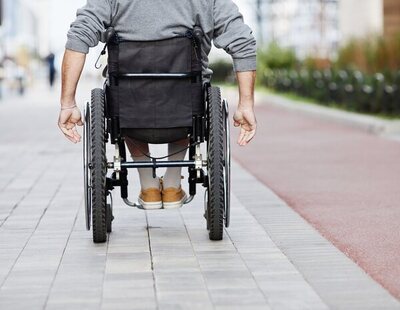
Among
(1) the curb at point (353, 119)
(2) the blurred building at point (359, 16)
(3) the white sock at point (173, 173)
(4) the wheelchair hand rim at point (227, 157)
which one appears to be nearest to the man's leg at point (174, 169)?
(3) the white sock at point (173, 173)

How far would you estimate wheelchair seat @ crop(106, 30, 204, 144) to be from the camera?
19.8 ft

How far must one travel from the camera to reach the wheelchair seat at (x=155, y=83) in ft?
19.8

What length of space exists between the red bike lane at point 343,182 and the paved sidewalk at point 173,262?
0.17 metres

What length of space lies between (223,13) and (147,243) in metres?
1.35

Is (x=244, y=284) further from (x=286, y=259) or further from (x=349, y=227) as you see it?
(x=349, y=227)

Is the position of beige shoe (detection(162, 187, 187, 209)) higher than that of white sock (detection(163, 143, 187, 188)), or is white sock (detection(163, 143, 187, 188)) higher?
white sock (detection(163, 143, 187, 188))

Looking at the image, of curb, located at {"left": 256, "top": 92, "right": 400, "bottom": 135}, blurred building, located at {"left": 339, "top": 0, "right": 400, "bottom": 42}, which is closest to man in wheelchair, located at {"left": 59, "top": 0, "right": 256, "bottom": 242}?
curb, located at {"left": 256, "top": 92, "right": 400, "bottom": 135}

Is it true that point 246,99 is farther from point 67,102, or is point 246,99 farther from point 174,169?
point 67,102

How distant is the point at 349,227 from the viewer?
7.09 m

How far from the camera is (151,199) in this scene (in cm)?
661

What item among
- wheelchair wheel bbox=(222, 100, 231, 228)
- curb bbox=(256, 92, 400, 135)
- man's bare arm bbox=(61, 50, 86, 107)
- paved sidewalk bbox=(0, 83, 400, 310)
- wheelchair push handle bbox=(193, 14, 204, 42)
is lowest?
curb bbox=(256, 92, 400, 135)

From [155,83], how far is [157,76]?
48mm

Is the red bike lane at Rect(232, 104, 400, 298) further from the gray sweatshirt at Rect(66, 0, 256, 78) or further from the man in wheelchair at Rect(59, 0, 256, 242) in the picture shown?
the gray sweatshirt at Rect(66, 0, 256, 78)

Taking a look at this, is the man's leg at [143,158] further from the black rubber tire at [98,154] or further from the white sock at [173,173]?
Result: the black rubber tire at [98,154]
